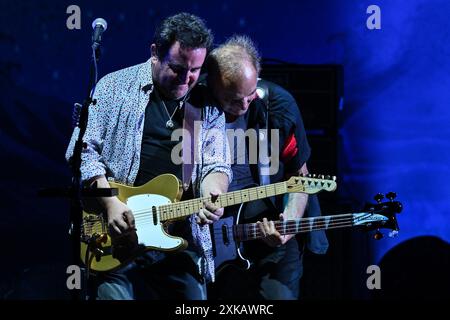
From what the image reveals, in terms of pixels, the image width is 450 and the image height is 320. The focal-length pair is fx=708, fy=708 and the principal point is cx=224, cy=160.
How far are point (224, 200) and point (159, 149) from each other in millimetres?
443

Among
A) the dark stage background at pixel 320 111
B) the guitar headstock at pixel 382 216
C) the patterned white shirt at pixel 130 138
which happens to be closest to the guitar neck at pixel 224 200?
the patterned white shirt at pixel 130 138

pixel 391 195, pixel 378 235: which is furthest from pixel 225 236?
pixel 391 195

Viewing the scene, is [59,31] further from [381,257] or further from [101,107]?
[381,257]

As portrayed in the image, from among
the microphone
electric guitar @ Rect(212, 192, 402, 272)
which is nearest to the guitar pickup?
electric guitar @ Rect(212, 192, 402, 272)

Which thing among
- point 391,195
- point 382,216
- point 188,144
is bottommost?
point 382,216

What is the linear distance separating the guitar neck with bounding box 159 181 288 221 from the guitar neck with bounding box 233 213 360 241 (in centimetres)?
21

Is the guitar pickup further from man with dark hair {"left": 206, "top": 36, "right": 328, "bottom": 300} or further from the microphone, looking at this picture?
the microphone

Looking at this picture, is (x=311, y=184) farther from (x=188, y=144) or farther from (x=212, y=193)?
(x=188, y=144)

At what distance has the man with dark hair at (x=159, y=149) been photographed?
3.70m

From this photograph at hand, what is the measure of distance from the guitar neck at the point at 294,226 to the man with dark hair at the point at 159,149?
189mm

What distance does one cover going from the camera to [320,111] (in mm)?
4004

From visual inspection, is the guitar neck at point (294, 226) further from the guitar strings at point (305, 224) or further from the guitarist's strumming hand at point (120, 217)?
the guitarist's strumming hand at point (120, 217)

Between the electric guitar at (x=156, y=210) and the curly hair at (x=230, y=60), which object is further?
the curly hair at (x=230, y=60)

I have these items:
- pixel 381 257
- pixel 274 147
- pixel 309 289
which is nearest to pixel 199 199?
pixel 274 147
